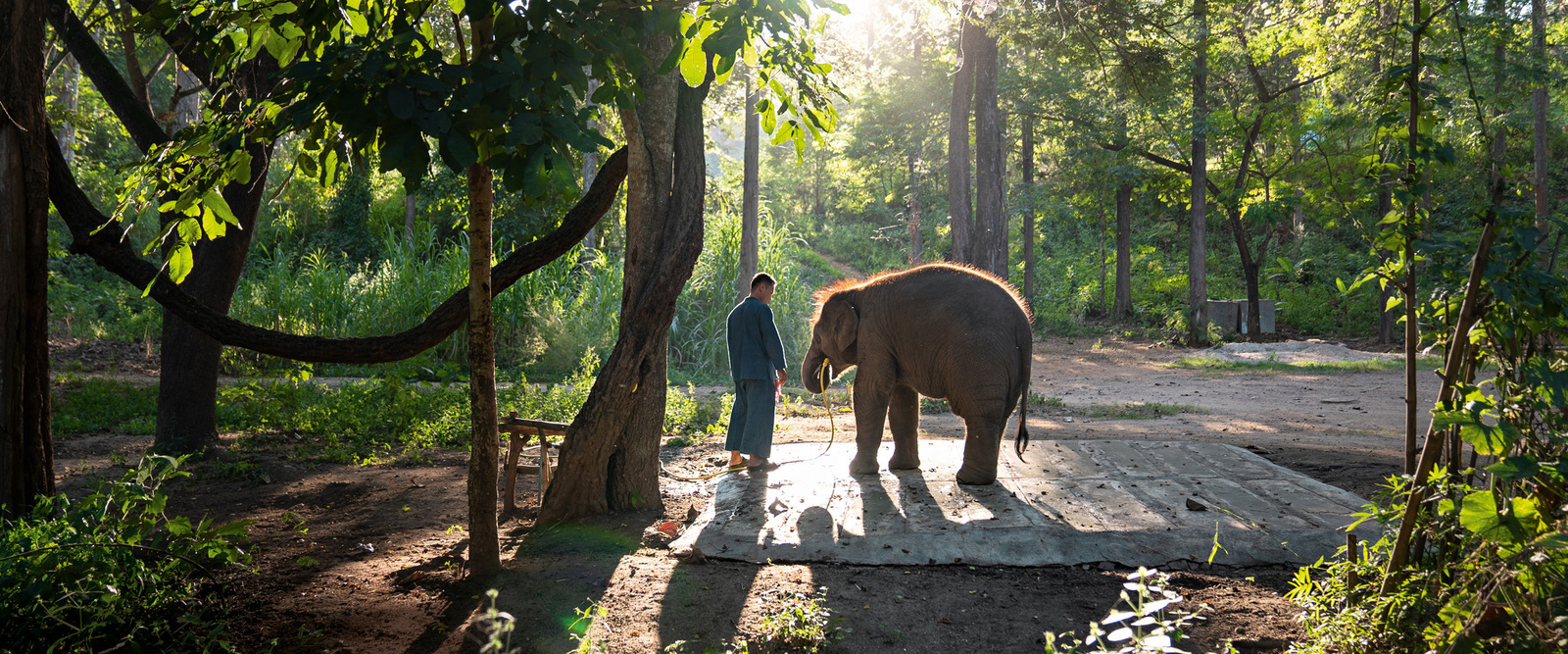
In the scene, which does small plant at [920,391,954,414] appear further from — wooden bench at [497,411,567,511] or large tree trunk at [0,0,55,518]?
large tree trunk at [0,0,55,518]

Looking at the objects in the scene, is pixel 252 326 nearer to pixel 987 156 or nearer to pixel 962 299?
pixel 962 299


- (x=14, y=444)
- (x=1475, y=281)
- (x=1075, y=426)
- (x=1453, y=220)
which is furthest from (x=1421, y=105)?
(x=1453, y=220)

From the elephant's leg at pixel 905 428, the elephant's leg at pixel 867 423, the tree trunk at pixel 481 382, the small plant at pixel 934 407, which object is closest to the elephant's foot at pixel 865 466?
the elephant's leg at pixel 867 423

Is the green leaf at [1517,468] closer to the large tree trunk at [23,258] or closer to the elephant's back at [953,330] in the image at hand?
the elephant's back at [953,330]

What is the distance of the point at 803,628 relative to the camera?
335cm

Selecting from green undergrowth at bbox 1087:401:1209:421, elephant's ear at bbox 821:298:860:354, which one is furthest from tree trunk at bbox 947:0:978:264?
elephant's ear at bbox 821:298:860:354

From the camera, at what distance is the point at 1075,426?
968 cm

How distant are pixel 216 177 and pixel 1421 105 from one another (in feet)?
14.1

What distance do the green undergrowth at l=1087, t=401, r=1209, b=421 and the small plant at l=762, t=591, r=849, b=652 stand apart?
790 cm

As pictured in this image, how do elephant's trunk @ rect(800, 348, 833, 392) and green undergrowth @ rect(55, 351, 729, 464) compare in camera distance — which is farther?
green undergrowth @ rect(55, 351, 729, 464)

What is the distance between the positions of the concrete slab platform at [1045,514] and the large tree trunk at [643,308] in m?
0.66

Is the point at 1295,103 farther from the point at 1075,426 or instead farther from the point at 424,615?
the point at 424,615

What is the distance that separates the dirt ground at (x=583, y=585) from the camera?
11.3 ft

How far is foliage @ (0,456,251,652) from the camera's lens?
9.10 ft
